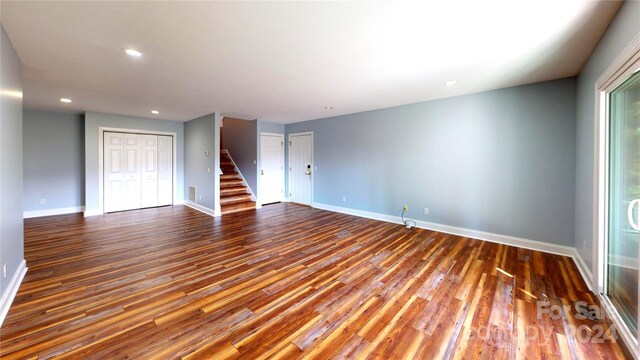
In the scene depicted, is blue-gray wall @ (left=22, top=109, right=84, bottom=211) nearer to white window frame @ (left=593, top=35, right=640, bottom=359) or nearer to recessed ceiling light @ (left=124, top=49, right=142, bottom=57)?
recessed ceiling light @ (left=124, top=49, right=142, bottom=57)

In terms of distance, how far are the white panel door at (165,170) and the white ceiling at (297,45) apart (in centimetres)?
271

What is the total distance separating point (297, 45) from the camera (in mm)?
2416

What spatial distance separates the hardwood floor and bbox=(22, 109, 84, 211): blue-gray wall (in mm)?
2220

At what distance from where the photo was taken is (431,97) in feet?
14.1

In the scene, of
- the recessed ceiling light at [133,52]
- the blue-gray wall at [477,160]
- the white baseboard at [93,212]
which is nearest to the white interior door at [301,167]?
the blue-gray wall at [477,160]

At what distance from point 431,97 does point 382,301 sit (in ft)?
11.5

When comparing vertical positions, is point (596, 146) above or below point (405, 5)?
below

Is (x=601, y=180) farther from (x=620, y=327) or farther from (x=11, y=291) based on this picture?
(x=11, y=291)

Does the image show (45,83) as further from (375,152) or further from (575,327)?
(575,327)

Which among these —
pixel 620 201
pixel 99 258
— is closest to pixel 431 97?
pixel 620 201

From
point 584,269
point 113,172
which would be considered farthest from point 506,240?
point 113,172

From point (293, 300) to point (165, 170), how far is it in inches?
246

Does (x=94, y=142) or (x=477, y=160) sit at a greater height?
(x=94, y=142)

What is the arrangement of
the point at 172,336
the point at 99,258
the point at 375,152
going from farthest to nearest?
the point at 375,152
the point at 99,258
the point at 172,336
